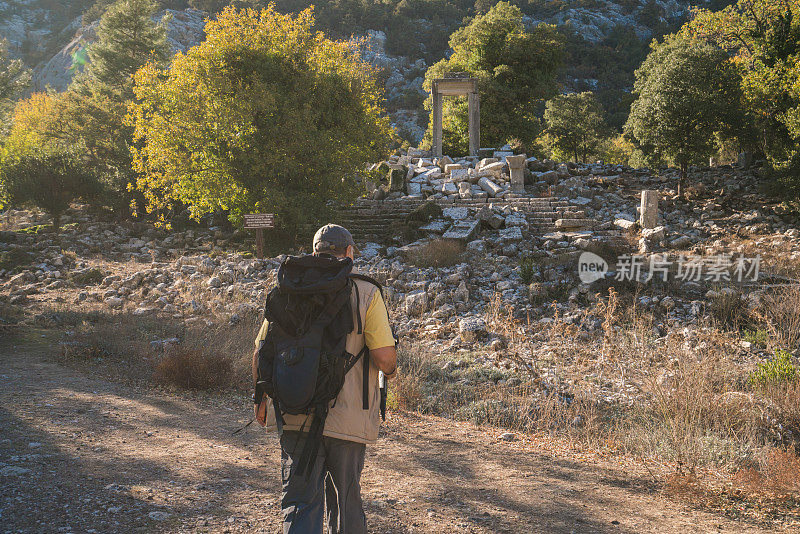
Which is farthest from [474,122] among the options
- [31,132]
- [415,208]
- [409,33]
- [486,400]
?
[409,33]

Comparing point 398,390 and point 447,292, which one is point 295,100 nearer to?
point 447,292

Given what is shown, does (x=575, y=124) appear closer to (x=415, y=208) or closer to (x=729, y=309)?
(x=415, y=208)

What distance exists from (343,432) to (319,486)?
0.88 ft

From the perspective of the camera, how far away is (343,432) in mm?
2414

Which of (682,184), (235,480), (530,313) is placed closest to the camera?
(235,480)

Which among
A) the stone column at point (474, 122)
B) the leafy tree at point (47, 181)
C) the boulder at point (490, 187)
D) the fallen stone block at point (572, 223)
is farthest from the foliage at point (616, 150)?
the leafy tree at point (47, 181)

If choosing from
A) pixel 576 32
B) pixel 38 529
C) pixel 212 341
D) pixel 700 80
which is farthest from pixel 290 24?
pixel 576 32

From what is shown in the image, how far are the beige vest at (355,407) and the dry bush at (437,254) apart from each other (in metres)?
10.0

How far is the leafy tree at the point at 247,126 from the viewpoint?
13812 millimetres

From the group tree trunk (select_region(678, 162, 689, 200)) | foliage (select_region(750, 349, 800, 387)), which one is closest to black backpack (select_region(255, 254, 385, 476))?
foliage (select_region(750, 349, 800, 387))

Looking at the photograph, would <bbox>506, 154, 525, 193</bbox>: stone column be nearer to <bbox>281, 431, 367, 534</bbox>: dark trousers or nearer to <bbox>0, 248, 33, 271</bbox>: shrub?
<bbox>0, 248, 33, 271</bbox>: shrub

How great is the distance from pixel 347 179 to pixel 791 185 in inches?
515

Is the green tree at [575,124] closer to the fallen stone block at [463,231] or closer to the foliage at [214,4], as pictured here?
the fallen stone block at [463,231]

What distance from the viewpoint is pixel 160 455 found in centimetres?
435
